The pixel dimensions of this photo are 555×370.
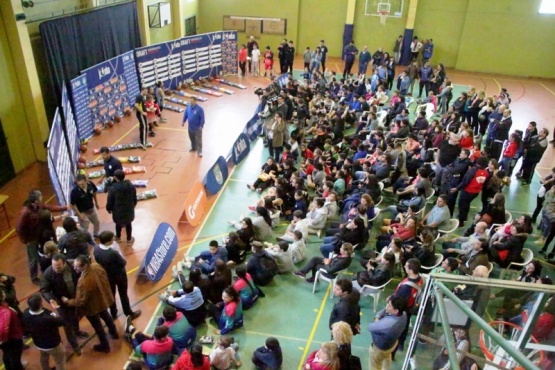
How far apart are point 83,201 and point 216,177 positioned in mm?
3700

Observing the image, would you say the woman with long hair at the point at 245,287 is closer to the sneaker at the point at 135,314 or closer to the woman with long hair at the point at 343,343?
the sneaker at the point at 135,314

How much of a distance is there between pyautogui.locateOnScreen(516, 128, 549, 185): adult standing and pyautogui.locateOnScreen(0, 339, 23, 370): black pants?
1163 cm

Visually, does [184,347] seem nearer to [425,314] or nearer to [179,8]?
[425,314]

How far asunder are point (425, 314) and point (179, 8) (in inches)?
832

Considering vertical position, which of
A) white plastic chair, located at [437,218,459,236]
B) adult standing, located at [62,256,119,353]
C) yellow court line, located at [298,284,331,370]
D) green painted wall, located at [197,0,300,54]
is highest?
green painted wall, located at [197,0,300,54]

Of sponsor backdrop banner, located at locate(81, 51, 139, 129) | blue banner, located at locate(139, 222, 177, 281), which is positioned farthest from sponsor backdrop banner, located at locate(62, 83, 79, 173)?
blue banner, located at locate(139, 222, 177, 281)

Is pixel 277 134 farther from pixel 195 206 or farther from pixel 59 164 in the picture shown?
pixel 59 164

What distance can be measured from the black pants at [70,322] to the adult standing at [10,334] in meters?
0.59

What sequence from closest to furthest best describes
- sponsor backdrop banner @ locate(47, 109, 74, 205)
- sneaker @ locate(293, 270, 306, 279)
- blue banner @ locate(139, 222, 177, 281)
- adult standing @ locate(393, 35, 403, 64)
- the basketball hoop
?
blue banner @ locate(139, 222, 177, 281)
sneaker @ locate(293, 270, 306, 279)
sponsor backdrop banner @ locate(47, 109, 74, 205)
adult standing @ locate(393, 35, 403, 64)
the basketball hoop

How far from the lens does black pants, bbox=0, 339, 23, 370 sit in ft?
19.0

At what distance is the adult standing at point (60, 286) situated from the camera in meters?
5.99

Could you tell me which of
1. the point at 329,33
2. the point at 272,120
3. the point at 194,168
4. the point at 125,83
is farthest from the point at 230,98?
the point at 329,33

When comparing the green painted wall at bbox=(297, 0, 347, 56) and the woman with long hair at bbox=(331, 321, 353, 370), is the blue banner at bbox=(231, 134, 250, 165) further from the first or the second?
the green painted wall at bbox=(297, 0, 347, 56)

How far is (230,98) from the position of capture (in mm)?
18766
